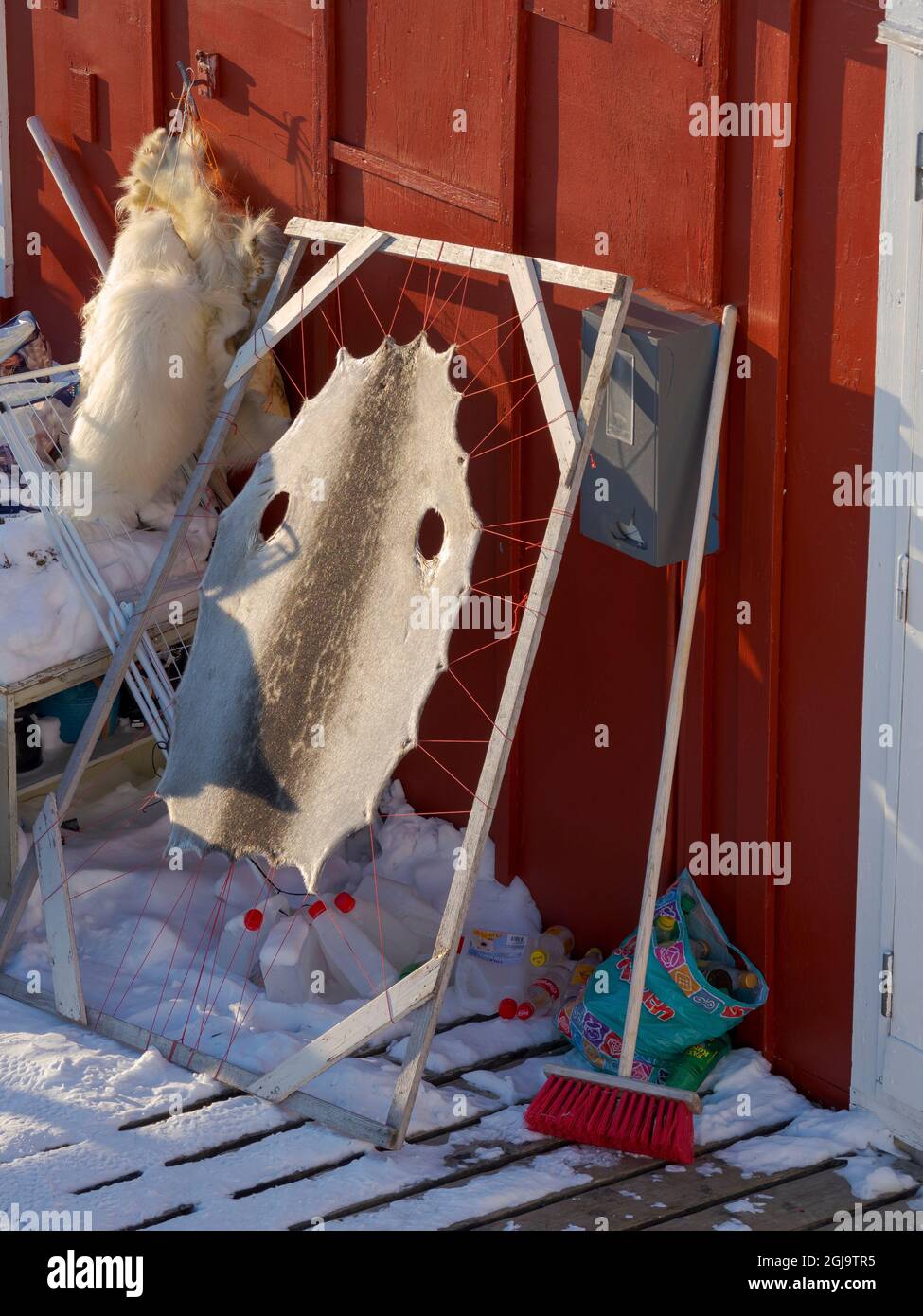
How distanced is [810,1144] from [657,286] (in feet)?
7.99

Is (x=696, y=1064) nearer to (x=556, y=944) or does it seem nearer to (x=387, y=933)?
(x=556, y=944)

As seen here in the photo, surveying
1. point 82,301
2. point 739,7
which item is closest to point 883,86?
point 739,7

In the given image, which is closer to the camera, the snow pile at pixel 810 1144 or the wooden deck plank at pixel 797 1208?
the wooden deck plank at pixel 797 1208

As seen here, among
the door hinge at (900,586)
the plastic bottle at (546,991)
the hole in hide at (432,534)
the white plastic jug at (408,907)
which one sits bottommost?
the plastic bottle at (546,991)

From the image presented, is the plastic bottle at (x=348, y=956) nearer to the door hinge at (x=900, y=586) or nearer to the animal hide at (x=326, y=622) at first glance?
the animal hide at (x=326, y=622)

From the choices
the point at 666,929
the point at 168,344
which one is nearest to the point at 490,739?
the point at 666,929

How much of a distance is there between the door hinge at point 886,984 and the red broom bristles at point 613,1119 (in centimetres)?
60

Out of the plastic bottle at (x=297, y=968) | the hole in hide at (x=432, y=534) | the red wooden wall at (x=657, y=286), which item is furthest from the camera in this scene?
the hole in hide at (x=432, y=534)

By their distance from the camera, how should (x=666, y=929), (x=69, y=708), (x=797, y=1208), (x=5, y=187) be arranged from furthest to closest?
(x=5, y=187)
(x=69, y=708)
(x=666, y=929)
(x=797, y=1208)

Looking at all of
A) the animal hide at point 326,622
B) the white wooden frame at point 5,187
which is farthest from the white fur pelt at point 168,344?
the white wooden frame at point 5,187

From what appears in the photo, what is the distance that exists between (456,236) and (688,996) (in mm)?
2525

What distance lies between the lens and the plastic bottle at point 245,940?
5.43 m

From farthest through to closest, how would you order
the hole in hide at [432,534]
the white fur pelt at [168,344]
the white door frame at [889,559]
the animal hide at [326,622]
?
the hole in hide at [432,534] < the white fur pelt at [168,344] < the animal hide at [326,622] < the white door frame at [889,559]

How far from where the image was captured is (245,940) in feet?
18.0
